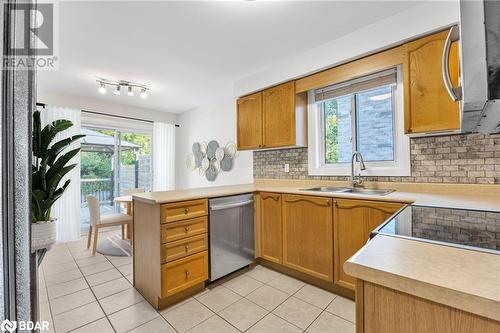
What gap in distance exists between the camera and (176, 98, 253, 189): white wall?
377 centimetres

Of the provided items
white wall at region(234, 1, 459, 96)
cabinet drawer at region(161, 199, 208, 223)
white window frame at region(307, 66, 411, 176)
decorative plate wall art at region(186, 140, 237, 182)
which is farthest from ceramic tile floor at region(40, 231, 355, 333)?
white wall at region(234, 1, 459, 96)

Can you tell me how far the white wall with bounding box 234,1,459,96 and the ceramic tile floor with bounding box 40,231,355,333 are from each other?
222cm

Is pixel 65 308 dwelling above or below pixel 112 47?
below

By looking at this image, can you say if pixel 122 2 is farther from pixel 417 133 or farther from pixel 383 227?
pixel 417 133

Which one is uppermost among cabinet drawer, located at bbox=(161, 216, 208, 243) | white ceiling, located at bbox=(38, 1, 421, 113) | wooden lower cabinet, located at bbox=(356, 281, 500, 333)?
white ceiling, located at bbox=(38, 1, 421, 113)

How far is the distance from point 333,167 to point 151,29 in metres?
2.32

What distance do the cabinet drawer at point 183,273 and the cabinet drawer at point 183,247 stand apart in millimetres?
40

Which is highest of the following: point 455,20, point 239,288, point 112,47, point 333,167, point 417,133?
point 112,47

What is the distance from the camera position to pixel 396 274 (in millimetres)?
507

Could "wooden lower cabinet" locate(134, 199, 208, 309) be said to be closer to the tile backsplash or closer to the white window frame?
the white window frame

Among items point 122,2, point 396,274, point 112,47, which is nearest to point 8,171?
point 396,274

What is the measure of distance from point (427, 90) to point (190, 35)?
6.86 feet

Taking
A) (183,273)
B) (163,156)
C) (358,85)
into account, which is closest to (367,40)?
(358,85)

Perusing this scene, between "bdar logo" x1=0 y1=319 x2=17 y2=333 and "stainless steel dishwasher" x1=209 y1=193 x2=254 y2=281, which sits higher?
"bdar logo" x1=0 y1=319 x2=17 y2=333
